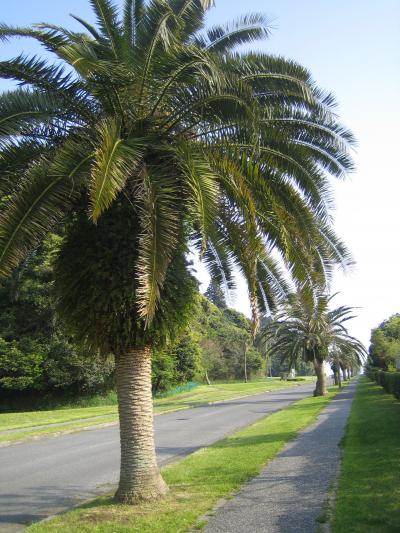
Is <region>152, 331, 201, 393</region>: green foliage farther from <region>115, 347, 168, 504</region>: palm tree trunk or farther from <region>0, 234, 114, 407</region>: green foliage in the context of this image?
<region>115, 347, 168, 504</region>: palm tree trunk

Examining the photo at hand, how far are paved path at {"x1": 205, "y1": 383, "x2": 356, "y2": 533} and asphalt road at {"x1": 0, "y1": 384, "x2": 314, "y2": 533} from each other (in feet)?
9.23

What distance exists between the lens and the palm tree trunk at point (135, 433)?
24.3 feet

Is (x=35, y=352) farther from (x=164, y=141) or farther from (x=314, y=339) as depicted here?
(x=164, y=141)

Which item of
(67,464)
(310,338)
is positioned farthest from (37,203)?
(310,338)

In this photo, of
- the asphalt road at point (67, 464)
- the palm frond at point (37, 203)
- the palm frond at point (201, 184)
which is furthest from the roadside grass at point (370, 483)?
the palm frond at point (37, 203)

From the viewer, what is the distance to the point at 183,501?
24.6ft

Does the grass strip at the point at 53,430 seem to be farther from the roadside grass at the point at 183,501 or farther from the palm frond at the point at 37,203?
the palm frond at the point at 37,203

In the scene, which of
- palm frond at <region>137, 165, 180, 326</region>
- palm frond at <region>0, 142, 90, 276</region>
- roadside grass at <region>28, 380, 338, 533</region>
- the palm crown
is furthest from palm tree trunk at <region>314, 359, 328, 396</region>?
palm frond at <region>0, 142, 90, 276</region>

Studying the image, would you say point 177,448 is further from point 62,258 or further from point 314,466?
point 62,258

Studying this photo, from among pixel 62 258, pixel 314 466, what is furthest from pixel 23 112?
pixel 314 466

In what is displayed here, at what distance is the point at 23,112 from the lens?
7094mm

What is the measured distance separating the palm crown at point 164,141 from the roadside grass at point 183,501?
2.53 m

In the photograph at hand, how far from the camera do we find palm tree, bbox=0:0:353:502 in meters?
6.65

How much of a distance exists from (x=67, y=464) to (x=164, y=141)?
28.4 ft
